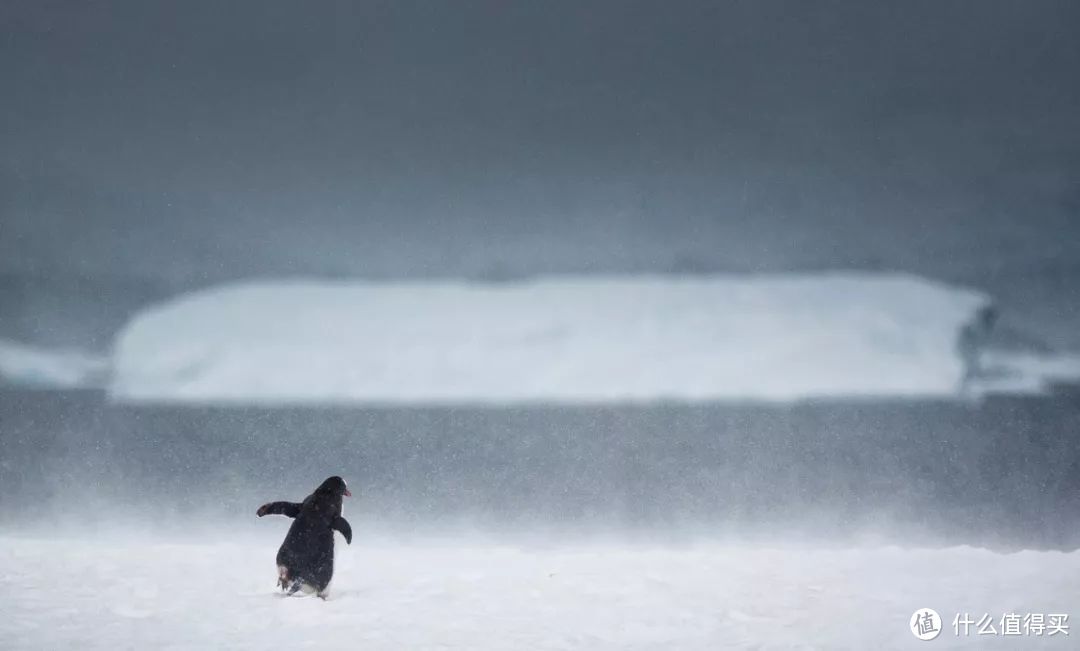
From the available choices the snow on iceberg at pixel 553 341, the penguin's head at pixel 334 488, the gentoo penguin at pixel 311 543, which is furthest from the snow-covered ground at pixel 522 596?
the snow on iceberg at pixel 553 341

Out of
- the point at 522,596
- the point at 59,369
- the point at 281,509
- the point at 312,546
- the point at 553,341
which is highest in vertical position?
the point at 553,341

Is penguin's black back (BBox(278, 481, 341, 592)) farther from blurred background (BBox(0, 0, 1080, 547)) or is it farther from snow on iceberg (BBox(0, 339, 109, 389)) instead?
snow on iceberg (BBox(0, 339, 109, 389))

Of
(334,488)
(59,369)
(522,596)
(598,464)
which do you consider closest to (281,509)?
(334,488)

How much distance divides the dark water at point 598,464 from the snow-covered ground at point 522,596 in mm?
176

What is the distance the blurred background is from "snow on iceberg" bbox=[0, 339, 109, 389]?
0.06 feet

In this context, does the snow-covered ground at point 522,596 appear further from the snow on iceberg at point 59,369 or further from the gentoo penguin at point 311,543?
the snow on iceberg at point 59,369

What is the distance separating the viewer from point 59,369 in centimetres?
494

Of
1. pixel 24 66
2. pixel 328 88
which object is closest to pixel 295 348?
pixel 328 88

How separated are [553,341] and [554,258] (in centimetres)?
45

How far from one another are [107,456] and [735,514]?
334 cm

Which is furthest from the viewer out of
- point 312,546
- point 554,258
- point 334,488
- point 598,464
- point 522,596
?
point 554,258

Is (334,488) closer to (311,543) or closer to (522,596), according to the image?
(311,543)

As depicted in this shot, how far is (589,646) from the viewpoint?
3074 mm

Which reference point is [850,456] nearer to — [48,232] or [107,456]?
[107,456]
